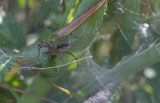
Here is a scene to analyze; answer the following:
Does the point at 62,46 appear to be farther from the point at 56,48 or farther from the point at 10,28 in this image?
the point at 10,28

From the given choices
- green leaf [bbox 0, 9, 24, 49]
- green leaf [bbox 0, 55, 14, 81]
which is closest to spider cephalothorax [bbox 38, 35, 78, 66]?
green leaf [bbox 0, 55, 14, 81]

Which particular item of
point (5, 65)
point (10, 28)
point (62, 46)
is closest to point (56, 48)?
point (62, 46)

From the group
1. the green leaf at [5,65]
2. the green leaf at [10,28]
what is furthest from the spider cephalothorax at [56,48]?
the green leaf at [10,28]

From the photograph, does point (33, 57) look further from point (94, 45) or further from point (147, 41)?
point (147, 41)

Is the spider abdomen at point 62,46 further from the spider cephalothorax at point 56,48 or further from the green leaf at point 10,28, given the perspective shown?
the green leaf at point 10,28

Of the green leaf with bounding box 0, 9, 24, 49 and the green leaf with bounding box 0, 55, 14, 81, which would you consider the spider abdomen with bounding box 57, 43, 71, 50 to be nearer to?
the green leaf with bounding box 0, 55, 14, 81

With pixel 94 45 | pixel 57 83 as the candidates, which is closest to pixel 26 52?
pixel 57 83

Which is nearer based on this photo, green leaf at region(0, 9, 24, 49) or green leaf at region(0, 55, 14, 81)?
green leaf at region(0, 55, 14, 81)

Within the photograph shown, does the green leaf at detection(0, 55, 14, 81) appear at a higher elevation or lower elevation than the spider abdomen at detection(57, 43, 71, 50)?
higher
